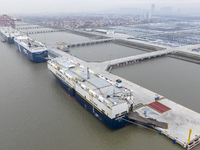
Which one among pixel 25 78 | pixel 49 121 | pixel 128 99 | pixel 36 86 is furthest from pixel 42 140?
pixel 25 78

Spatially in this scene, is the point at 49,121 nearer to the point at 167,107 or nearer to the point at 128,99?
the point at 128,99

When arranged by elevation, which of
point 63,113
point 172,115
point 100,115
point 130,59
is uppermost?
point 130,59

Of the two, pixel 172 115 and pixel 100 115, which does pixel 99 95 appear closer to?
pixel 100 115

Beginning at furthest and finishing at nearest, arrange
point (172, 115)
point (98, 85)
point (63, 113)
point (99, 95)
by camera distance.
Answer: point (98, 85) < point (63, 113) < point (172, 115) < point (99, 95)

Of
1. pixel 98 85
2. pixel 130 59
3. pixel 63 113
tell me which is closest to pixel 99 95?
pixel 98 85

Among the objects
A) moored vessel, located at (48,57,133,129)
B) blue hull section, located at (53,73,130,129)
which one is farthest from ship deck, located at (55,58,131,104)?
blue hull section, located at (53,73,130,129)

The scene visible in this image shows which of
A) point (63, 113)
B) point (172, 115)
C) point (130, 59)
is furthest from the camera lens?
point (130, 59)

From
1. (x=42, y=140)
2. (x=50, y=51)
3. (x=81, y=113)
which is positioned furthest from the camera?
(x=50, y=51)

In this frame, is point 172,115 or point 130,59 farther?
point 130,59
